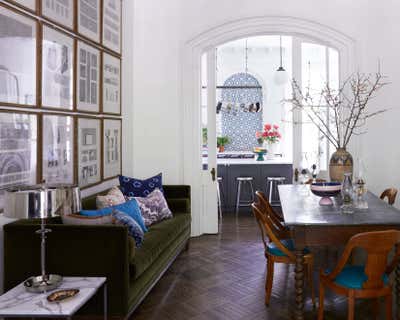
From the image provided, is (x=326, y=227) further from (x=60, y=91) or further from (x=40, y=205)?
(x=60, y=91)

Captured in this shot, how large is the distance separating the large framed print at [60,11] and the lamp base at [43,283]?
91.4 inches

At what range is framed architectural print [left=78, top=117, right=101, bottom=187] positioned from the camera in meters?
5.05

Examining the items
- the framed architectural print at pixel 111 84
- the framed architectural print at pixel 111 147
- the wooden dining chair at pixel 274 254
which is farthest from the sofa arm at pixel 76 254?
the framed architectural print at pixel 111 84

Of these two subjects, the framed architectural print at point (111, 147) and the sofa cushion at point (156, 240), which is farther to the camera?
the framed architectural print at point (111, 147)

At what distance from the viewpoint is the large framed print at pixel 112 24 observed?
5812 mm

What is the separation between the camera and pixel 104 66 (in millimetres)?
5754

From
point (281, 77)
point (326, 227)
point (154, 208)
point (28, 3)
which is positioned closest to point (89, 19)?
point (28, 3)

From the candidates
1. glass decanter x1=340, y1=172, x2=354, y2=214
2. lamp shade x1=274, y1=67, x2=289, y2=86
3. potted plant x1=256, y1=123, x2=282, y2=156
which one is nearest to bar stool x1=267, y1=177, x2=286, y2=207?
potted plant x1=256, y1=123, x2=282, y2=156

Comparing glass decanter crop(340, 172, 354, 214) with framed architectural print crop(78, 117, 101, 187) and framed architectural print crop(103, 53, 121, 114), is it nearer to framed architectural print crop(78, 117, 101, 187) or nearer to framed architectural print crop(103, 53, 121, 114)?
framed architectural print crop(78, 117, 101, 187)

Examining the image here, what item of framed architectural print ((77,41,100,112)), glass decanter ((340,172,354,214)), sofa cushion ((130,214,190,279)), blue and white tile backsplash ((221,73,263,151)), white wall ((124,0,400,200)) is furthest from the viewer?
blue and white tile backsplash ((221,73,263,151))

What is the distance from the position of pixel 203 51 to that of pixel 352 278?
15.4ft

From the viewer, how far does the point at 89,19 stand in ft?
17.3

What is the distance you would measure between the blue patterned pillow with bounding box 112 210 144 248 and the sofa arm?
27 centimetres

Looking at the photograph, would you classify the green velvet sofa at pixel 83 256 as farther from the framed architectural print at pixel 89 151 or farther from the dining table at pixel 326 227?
the framed architectural print at pixel 89 151
